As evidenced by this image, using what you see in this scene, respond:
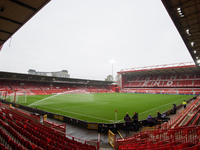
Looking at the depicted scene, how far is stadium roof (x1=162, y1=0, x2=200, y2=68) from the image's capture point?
8877mm

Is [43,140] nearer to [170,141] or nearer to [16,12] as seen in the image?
[170,141]

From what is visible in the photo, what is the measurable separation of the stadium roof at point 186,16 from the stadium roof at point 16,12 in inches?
332

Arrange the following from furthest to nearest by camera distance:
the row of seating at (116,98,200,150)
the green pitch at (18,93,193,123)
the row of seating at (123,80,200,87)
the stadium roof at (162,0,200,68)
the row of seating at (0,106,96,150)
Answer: the row of seating at (123,80,200,87)
the green pitch at (18,93,193,123)
the stadium roof at (162,0,200,68)
the row of seating at (0,106,96,150)
the row of seating at (116,98,200,150)

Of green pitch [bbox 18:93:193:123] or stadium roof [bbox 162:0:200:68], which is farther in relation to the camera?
green pitch [bbox 18:93:193:123]

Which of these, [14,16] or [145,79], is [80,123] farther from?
[145,79]

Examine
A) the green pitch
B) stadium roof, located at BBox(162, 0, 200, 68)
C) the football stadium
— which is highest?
stadium roof, located at BBox(162, 0, 200, 68)

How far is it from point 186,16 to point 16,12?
1237 centimetres

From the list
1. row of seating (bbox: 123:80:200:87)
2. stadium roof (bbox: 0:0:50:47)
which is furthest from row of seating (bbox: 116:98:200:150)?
row of seating (bbox: 123:80:200:87)

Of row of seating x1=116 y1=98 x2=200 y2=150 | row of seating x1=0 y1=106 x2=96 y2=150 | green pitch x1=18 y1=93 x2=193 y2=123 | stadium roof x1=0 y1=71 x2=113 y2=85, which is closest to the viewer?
row of seating x1=116 y1=98 x2=200 y2=150

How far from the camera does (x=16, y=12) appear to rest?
6.09 meters

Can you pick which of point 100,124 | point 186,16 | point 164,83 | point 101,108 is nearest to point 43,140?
point 100,124

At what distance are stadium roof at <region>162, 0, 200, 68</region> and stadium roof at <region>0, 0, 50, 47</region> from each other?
8.43 m

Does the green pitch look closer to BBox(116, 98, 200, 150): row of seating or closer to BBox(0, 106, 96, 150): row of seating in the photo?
BBox(116, 98, 200, 150): row of seating

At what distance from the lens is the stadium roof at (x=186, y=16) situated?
888cm
